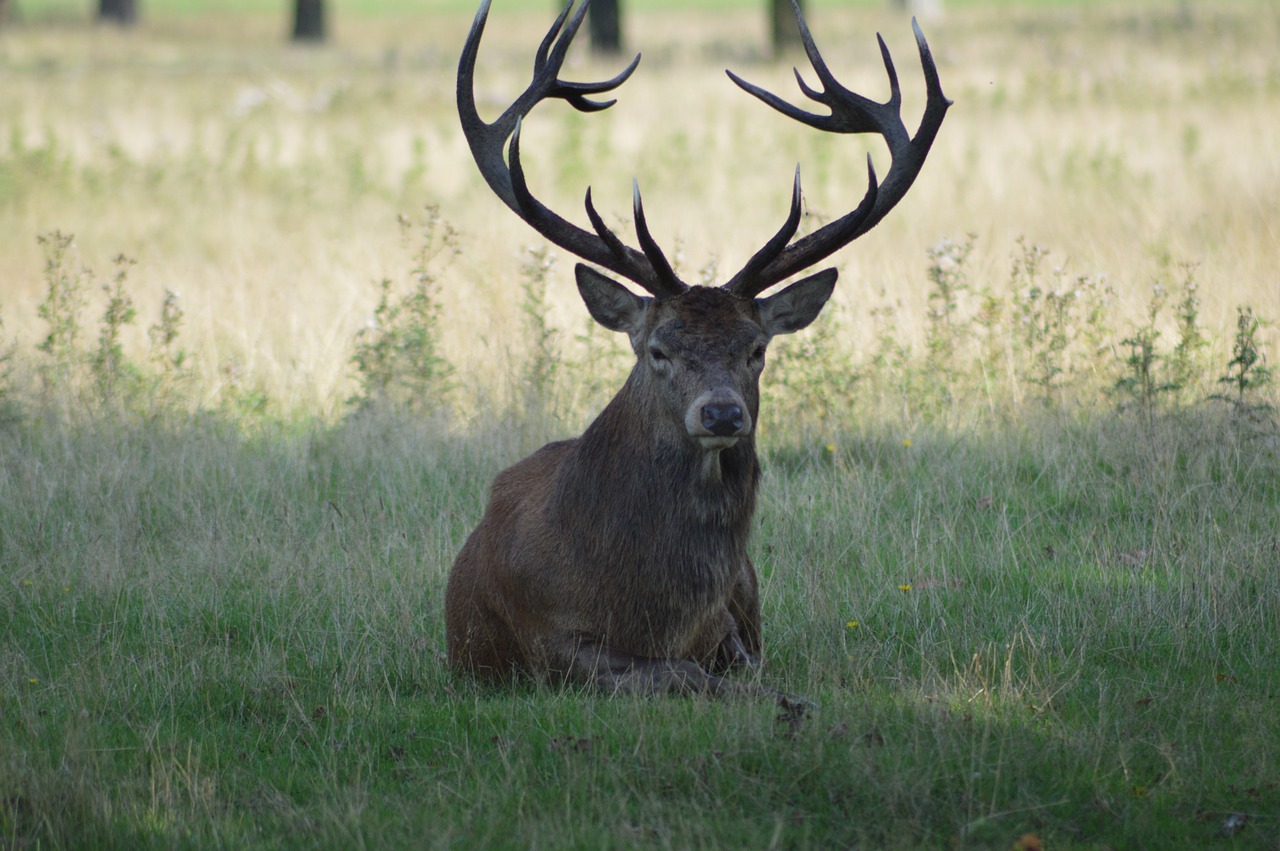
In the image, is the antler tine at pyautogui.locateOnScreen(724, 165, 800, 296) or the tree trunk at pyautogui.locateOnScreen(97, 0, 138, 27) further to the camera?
the tree trunk at pyautogui.locateOnScreen(97, 0, 138, 27)

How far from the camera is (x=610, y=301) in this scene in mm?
5664

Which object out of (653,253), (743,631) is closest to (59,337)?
(653,253)

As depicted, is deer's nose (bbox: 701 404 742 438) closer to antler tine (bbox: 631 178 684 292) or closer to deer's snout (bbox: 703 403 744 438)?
deer's snout (bbox: 703 403 744 438)

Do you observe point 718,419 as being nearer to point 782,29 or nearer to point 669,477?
point 669,477

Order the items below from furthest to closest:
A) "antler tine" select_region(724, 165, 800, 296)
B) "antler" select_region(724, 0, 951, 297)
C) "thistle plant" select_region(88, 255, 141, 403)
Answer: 1. "thistle plant" select_region(88, 255, 141, 403)
2. "antler" select_region(724, 0, 951, 297)
3. "antler tine" select_region(724, 165, 800, 296)

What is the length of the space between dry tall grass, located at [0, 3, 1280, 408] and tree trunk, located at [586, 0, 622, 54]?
0.87 meters

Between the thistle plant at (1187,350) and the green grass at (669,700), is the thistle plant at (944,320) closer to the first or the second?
the green grass at (669,700)

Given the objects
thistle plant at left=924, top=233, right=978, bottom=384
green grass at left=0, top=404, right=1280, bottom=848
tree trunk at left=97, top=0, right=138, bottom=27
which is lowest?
green grass at left=0, top=404, right=1280, bottom=848

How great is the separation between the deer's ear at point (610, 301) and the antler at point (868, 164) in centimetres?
38

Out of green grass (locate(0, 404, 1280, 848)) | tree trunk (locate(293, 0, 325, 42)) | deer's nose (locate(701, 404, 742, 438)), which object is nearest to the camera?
green grass (locate(0, 404, 1280, 848))

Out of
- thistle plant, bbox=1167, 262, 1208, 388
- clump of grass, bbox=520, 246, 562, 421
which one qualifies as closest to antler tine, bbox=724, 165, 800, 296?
clump of grass, bbox=520, 246, 562, 421

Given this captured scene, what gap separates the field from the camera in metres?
4.18

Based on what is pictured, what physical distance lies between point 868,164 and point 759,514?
104 inches

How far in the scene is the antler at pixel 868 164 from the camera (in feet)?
17.8
